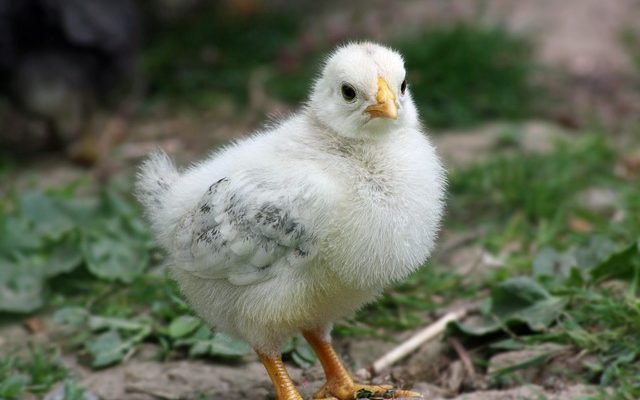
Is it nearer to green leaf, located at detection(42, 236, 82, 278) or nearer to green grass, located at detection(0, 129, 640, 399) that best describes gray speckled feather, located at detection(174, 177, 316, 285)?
green grass, located at detection(0, 129, 640, 399)

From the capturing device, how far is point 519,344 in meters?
3.69

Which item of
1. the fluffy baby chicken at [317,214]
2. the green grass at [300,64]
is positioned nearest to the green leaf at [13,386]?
the fluffy baby chicken at [317,214]

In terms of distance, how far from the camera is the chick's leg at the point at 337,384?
3.25 metres

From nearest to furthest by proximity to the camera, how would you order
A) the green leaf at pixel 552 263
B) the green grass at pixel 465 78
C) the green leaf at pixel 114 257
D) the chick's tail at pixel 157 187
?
the chick's tail at pixel 157 187, the green leaf at pixel 552 263, the green leaf at pixel 114 257, the green grass at pixel 465 78

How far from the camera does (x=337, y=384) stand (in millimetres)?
3314

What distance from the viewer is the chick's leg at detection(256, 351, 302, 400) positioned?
3.13 m

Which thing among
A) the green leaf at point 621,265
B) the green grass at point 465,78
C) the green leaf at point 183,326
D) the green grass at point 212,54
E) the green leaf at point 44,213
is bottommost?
the green leaf at point 621,265

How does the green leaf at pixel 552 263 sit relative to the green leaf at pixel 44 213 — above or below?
below

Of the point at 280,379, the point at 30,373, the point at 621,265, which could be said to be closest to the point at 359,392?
the point at 280,379

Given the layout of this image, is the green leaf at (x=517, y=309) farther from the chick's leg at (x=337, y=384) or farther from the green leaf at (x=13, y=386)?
the green leaf at (x=13, y=386)

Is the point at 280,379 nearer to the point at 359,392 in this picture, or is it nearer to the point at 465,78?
the point at 359,392

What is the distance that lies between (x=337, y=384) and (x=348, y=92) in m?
1.04

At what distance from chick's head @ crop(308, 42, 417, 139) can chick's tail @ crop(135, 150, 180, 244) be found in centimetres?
63

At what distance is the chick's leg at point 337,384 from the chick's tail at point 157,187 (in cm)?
66
